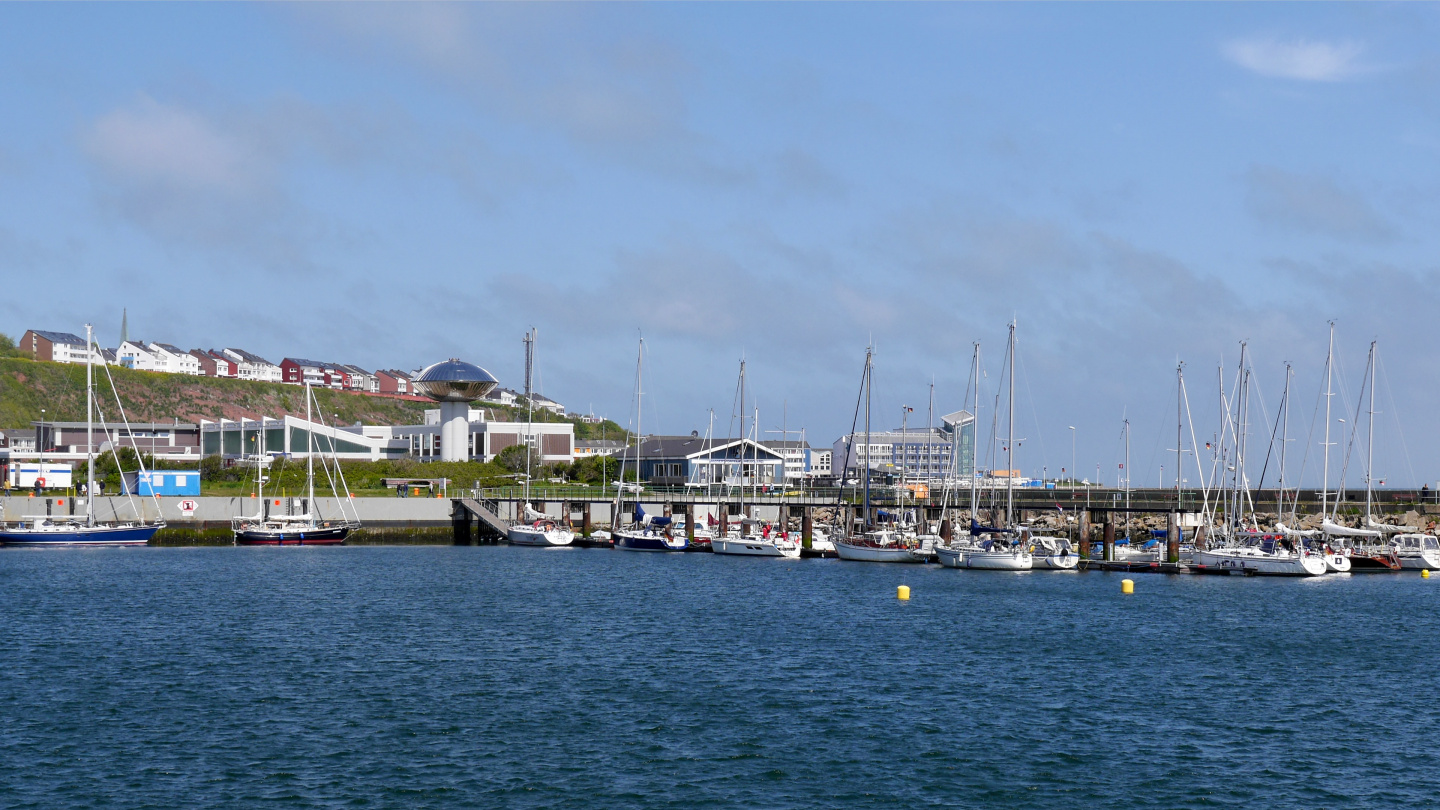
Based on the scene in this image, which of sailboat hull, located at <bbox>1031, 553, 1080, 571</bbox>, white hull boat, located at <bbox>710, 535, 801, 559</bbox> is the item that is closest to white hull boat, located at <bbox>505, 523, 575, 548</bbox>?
white hull boat, located at <bbox>710, 535, 801, 559</bbox>

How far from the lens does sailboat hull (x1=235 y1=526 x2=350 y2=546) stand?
94875 millimetres

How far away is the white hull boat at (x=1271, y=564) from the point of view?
7350cm

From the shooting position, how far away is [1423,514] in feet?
323

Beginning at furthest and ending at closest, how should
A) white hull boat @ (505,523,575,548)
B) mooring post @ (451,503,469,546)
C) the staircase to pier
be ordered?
the staircase to pier, mooring post @ (451,503,469,546), white hull boat @ (505,523,575,548)

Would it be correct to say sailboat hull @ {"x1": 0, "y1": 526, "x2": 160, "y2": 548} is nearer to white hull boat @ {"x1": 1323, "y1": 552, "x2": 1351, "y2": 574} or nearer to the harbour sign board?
the harbour sign board

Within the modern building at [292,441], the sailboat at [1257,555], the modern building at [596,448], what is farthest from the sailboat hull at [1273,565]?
the modern building at [292,441]

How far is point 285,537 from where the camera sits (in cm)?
9506

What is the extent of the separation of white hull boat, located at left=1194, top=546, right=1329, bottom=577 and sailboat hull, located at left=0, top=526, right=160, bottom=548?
7279 centimetres

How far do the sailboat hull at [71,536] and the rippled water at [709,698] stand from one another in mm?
30829

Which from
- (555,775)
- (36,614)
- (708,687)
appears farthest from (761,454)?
(555,775)

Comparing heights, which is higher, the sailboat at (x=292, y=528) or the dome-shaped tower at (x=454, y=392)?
the dome-shaped tower at (x=454, y=392)

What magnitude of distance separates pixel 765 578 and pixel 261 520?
4678 cm

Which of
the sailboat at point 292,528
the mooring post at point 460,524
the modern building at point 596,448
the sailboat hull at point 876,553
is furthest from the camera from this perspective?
the modern building at point 596,448

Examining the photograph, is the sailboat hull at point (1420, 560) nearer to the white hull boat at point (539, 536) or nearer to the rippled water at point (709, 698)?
the rippled water at point (709, 698)
